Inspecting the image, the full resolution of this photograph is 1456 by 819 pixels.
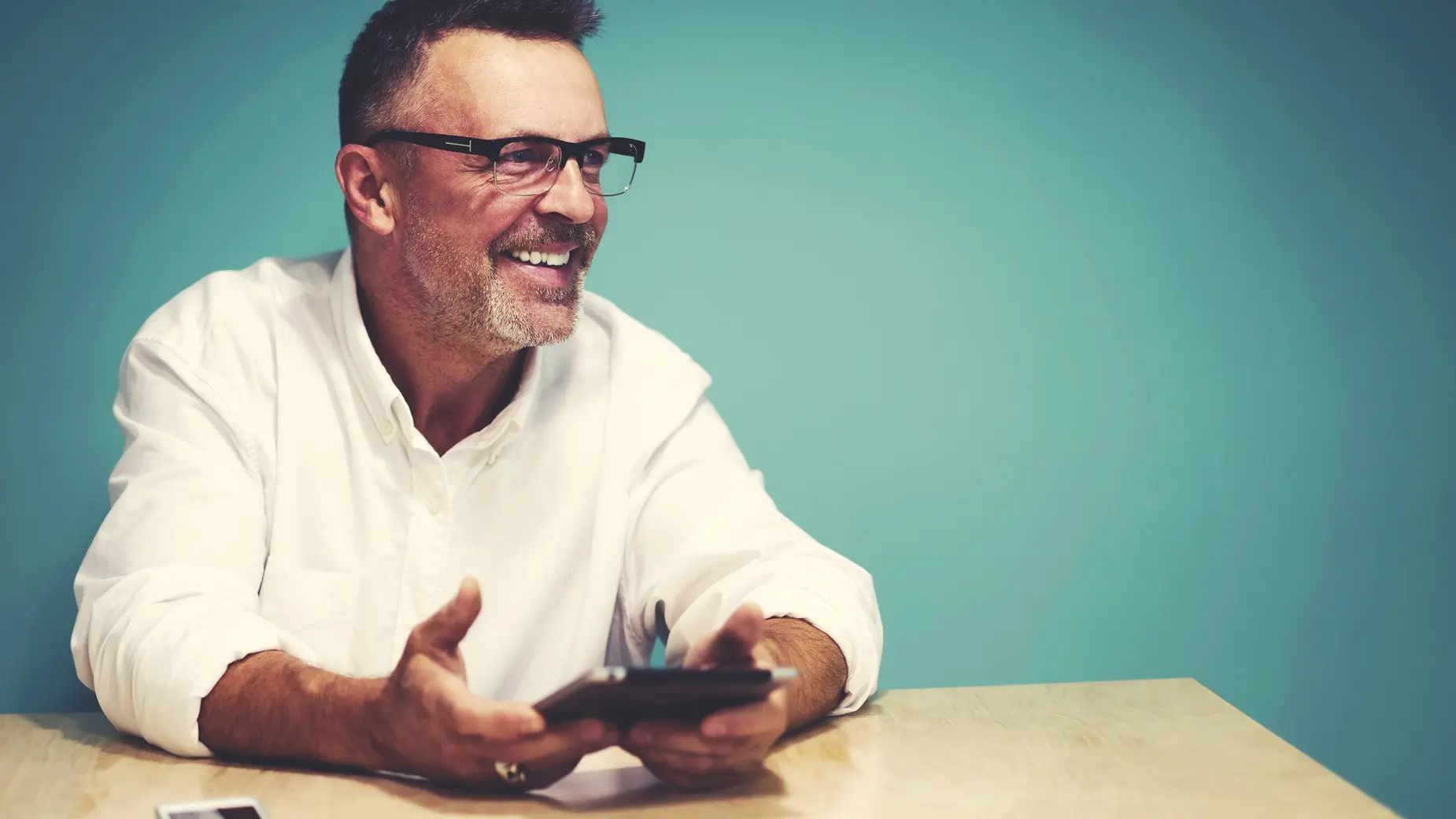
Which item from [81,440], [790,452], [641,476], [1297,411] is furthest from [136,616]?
[1297,411]

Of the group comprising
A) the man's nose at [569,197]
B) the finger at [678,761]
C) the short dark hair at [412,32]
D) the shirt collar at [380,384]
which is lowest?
the finger at [678,761]

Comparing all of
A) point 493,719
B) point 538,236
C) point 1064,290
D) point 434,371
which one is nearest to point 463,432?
point 434,371

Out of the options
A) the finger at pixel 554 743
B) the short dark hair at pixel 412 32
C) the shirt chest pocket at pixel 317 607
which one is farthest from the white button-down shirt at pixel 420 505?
the finger at pixel 554 743

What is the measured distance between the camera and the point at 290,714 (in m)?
1.31

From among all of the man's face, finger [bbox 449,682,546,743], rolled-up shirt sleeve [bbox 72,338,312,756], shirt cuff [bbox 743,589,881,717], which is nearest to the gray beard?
the man's face

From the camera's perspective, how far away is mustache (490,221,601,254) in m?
1.82

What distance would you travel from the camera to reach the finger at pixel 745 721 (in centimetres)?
121

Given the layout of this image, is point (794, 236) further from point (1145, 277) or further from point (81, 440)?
point (81, 440)

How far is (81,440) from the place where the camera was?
226 centimetres

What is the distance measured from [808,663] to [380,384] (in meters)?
0.74

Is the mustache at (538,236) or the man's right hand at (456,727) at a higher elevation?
the mustache at (538,236)

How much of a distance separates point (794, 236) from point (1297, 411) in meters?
1.13

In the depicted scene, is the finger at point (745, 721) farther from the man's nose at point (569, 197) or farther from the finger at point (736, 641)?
the man's nose at point (569, 197)

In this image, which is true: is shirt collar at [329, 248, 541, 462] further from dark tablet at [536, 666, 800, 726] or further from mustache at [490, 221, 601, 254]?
dark tablet at [536, 666, 800, 726]
